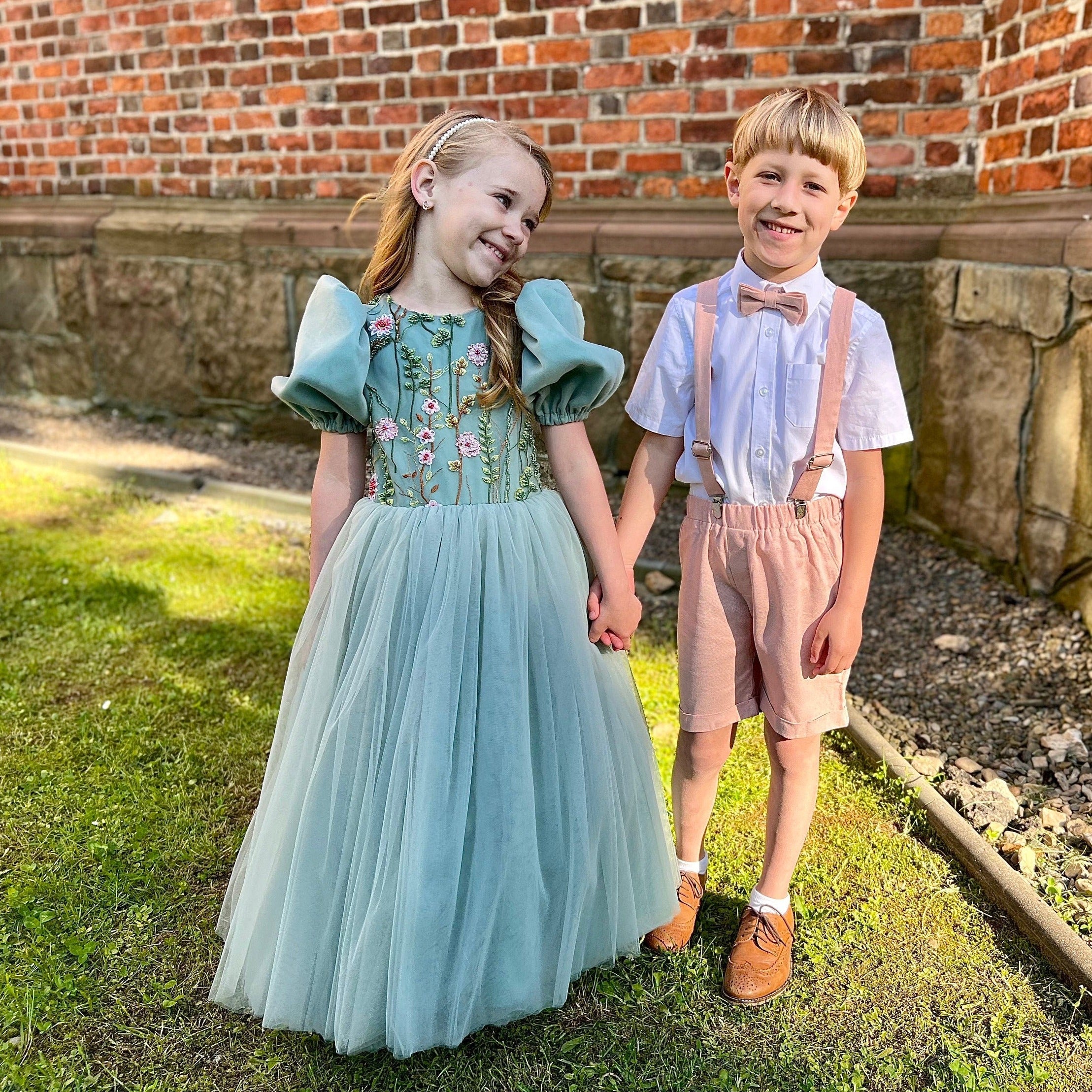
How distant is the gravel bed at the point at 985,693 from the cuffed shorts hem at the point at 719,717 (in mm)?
804

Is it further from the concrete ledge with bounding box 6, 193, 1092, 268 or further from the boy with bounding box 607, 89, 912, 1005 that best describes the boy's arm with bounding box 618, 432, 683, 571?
the concrete ledge with bounding box 6, 193, 1092, 268

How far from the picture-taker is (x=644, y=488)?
2133 millimetres

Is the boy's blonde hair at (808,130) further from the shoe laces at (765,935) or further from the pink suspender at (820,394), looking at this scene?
the shoe laces at (765,935)

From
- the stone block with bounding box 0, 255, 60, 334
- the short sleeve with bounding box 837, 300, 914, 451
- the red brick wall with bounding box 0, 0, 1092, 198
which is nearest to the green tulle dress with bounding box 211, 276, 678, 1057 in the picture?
the short sleeve with bounding box 837, 300, 914, 451

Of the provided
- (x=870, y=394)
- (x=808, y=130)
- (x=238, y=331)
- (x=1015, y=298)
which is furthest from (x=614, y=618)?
(x=238, y=331)

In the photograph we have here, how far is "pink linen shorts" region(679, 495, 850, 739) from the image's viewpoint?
2.00 meters

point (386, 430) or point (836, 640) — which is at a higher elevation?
point (386, 430)

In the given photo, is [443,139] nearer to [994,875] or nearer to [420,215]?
[420,215]

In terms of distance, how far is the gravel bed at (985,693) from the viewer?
253 centimetres

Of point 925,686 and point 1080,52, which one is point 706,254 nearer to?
point 1080,52

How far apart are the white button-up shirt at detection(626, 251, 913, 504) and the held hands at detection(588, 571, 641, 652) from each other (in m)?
0.28

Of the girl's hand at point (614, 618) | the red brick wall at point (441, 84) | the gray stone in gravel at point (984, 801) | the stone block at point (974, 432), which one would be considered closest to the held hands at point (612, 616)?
the girl's hand at point (614, 618)

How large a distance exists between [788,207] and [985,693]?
189 centimetres

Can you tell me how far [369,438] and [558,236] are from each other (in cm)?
290
